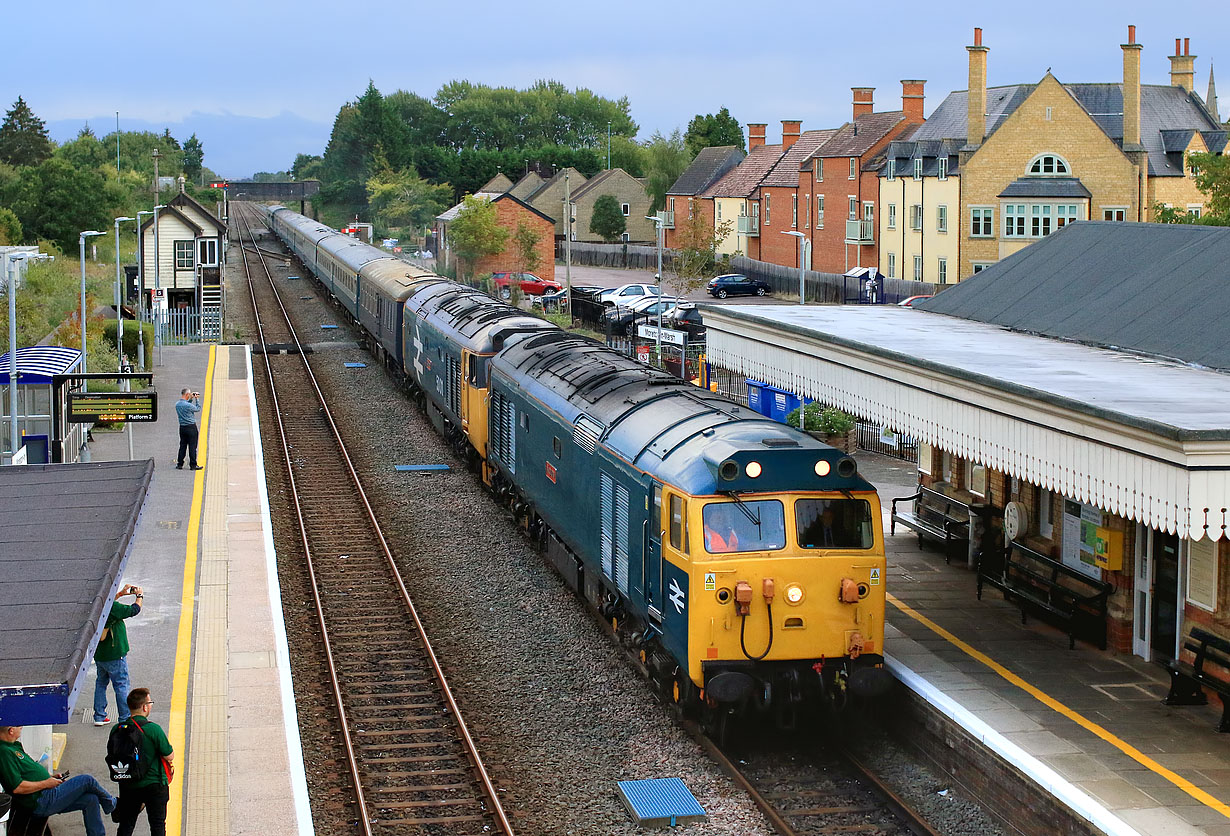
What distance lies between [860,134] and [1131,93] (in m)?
14.6

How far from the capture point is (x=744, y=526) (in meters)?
12.1

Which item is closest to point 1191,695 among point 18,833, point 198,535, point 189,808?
point 189,808

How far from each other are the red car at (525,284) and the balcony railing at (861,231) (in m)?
13.2

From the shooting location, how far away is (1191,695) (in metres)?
12.7

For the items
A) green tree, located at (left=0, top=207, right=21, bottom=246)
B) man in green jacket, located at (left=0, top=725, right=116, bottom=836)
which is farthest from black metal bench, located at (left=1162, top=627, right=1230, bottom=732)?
green tree, located at (left=0, top=207, right=21, bottom=246)

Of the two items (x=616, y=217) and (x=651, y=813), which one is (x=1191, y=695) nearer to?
(x=651, y=813)

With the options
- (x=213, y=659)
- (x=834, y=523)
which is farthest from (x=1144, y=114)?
(x=213, y=659)

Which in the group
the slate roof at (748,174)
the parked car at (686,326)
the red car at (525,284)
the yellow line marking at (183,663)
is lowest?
the yellow line marking at (183,663)

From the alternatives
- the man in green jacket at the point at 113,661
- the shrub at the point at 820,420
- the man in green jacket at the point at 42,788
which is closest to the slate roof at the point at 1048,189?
the shrub at the point at 820,420

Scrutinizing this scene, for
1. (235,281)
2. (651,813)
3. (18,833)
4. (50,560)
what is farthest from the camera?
(235,281)

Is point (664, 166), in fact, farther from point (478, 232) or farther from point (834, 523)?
point (834, 523)

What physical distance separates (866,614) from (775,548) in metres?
1.11

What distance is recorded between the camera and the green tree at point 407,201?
314 feet

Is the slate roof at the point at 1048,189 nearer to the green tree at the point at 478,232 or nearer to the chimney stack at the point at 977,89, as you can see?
the chimney stack at the point at 977,89
